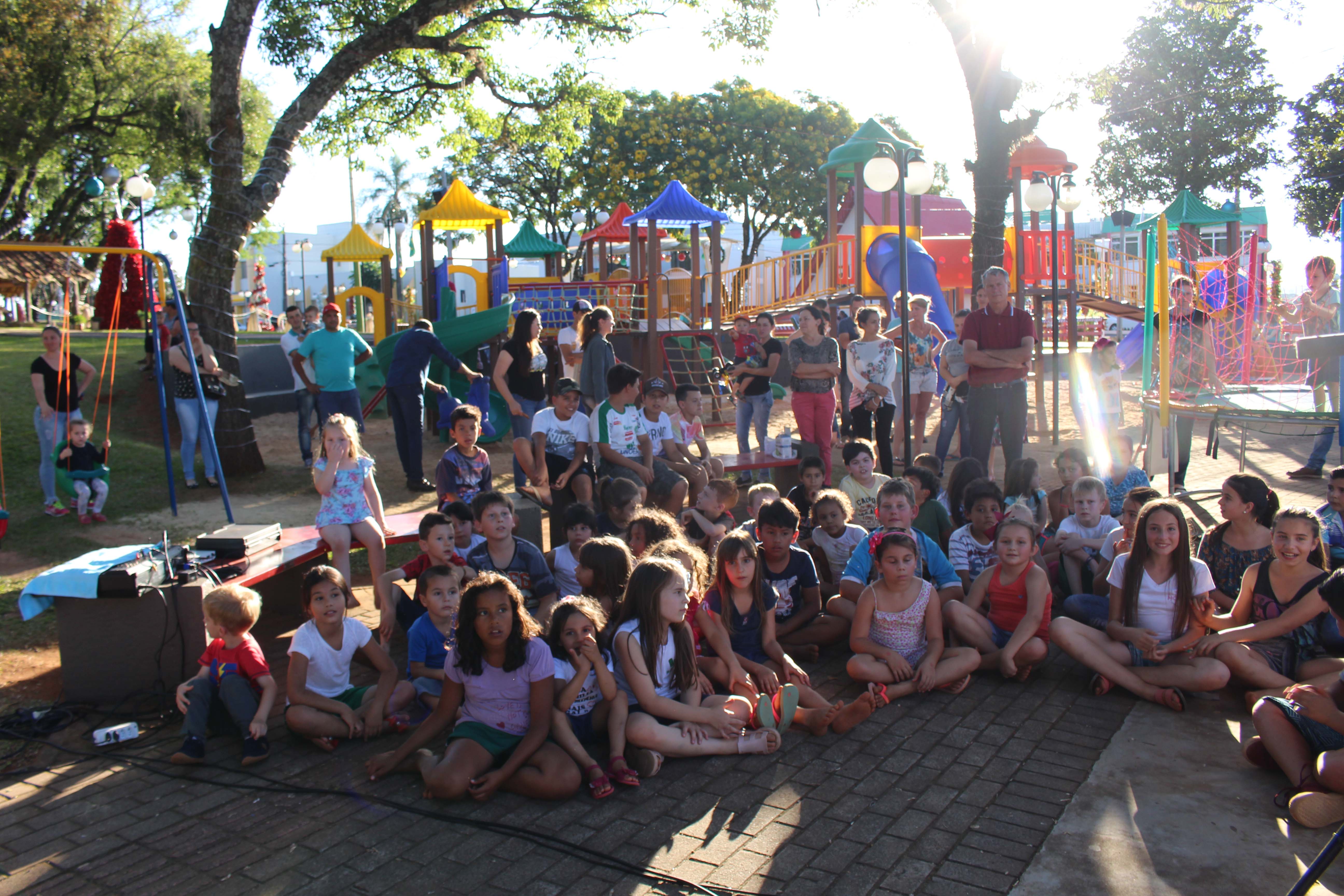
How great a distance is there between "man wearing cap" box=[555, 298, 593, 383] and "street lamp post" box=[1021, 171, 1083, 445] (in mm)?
6527

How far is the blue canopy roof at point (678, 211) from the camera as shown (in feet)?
55.9

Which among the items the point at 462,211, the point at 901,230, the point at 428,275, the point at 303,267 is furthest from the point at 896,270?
the point at 303,267

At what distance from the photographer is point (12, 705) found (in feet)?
16.5

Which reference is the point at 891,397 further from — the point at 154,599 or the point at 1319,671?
the point at 154,599

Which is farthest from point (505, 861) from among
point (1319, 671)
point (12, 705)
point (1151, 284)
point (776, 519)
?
point (1151, 284)

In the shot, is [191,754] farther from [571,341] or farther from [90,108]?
[90,108]

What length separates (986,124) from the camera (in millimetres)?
12820

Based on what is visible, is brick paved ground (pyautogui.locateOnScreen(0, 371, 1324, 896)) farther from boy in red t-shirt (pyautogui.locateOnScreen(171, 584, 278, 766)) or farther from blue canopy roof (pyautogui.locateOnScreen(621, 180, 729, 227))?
blue canopy roof (pyautogui.locateOnScreen(621, 180, 729, 227))

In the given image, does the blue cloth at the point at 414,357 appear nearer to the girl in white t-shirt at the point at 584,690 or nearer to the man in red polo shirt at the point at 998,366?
the man in red polo shirt at the point at 998,366

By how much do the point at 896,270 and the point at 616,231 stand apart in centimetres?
975

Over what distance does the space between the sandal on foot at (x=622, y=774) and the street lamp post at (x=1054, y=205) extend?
1024 cm

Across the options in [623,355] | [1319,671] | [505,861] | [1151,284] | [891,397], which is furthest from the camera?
[623,355]

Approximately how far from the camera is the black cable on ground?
321 cm

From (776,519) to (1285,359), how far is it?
26.0 feet
